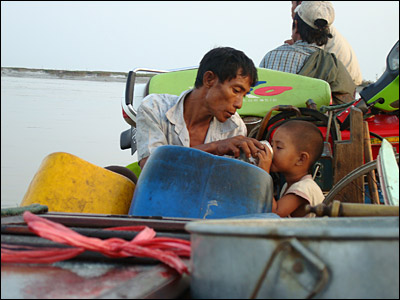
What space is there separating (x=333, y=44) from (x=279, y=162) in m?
2.70

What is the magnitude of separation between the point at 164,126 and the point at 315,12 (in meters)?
1.79

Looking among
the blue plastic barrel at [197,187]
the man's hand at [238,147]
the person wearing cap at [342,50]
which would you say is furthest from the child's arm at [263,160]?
the person wearing cap at [342,50]

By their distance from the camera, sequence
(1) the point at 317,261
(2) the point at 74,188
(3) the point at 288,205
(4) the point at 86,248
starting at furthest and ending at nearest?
(3) the point at 288,205 < (2) the point at 74,188 < (4) the point at 86,248 < (1) the point at 317,261

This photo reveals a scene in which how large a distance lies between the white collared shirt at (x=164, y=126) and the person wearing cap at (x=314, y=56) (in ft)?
3.67

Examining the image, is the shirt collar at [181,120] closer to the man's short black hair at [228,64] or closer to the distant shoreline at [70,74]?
the man's short black hair at [228,64]

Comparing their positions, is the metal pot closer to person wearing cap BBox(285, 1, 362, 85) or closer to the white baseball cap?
the white baseball cap

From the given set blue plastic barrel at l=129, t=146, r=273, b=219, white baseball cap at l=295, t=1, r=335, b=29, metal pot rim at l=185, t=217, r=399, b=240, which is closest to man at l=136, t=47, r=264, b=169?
blue plastic barrel at l=129, t=146, r=273, b=219

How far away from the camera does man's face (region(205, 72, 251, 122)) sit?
249 cm

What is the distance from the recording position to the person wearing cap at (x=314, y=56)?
3551mm

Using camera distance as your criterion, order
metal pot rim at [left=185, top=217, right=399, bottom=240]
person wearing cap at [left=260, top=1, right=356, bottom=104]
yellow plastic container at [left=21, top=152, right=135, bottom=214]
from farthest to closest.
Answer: person wearing cap at [left=260, top=1, right=356, bottom=104] < yellow plastic container at [left=21, top=152, right=135, bottom=214] < metal pot rim at [left=185, top=217, right=399, bottom=240]

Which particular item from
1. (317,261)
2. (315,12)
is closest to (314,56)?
(315,12)

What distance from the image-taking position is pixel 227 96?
2.49m

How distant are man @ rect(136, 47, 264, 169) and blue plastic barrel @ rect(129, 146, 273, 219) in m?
0.62

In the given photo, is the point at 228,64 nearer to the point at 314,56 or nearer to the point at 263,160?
the point at 263,160
